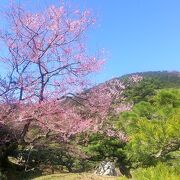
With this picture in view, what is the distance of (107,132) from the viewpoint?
11.0m

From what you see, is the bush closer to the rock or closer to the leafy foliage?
the leafy foliage

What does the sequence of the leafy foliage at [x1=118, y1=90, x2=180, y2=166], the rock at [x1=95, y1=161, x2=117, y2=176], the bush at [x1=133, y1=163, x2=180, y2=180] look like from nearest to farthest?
the bush at [x1=133, y1=163, x2=180, y2=180] < the leafy foliage at [x1=118, y1=90, x2=180, y2=166] < the rock at [x1=95, y1=161, x2=117, y2=176]

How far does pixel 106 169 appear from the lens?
10.9 meters

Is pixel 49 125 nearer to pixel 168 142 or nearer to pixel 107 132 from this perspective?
pixel 107 132

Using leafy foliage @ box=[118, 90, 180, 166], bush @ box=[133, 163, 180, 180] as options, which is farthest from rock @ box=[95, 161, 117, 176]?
bush @ box=[133, 163, 180, 180]

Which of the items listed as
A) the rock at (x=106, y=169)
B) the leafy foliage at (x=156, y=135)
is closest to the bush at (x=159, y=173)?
the leafy foliage at (x=156, y=135)

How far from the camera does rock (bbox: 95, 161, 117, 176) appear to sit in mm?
10766

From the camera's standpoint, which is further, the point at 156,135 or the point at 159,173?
the point at 156,135

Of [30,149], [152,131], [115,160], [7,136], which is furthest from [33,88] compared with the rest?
[152,131]

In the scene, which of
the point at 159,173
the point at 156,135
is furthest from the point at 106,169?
the point at 159,173

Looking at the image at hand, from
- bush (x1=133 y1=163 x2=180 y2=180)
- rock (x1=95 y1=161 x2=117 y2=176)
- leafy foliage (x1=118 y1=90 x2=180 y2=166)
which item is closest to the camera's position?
bush (x1=133 y1=163 x2=180 y2=180)

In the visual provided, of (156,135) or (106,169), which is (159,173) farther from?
(106,169)

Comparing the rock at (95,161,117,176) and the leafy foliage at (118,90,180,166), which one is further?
the rock at (95,161,117,176)

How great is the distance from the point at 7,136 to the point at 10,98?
3.84 ft
